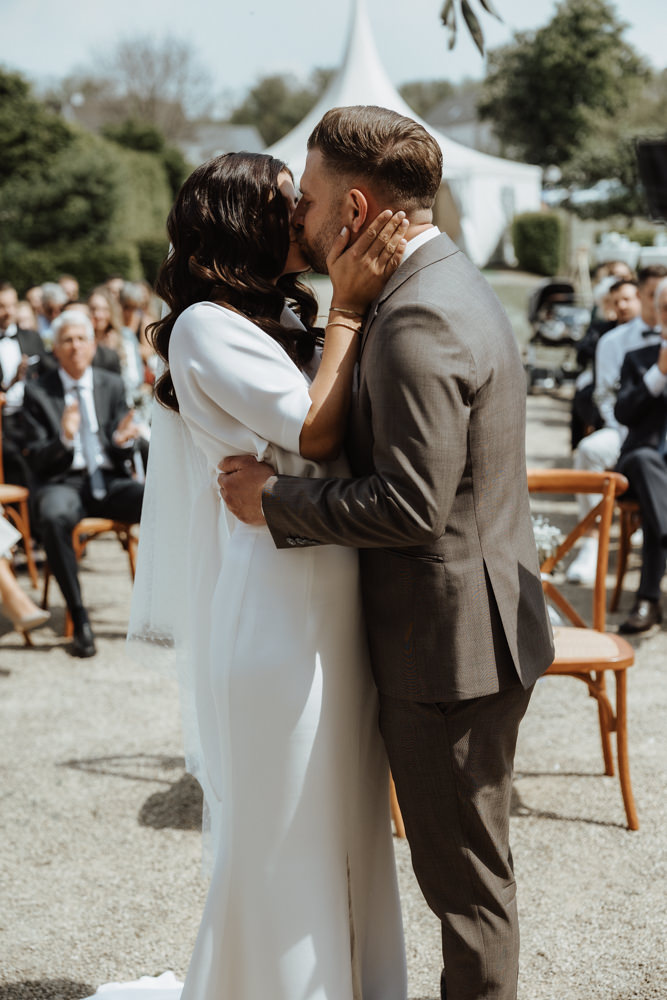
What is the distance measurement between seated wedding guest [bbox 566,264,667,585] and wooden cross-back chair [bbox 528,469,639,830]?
8.15ft

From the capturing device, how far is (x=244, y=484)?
79.1 inches

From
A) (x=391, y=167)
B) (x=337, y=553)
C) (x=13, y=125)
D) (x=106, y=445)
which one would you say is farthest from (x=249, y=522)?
(x=13, y=125)

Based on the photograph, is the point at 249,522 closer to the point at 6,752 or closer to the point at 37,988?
the point at 37,988

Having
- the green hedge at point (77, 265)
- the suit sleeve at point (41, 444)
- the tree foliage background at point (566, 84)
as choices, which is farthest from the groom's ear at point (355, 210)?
the tree foliage background at point (566, 84)

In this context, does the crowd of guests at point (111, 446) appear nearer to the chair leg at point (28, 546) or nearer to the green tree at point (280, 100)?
the chair leg at point (28, 546)

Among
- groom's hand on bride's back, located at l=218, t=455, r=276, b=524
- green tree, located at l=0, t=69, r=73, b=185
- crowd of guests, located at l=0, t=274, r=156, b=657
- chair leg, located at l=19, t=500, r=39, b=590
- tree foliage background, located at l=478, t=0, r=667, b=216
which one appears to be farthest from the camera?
tree foliage background, located at l=478, t=0, r=667, b=216

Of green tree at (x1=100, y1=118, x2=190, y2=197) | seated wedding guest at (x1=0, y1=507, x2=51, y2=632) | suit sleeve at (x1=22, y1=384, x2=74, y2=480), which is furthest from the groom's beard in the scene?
green tree at (x1=100, y1=118, x2=190, y2=197)

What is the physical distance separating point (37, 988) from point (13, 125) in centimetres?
3293

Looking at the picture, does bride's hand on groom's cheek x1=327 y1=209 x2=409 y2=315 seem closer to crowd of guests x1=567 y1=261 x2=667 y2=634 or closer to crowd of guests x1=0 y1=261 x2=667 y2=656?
crowd of guests x1=0 y1=261 x2=667 y2=656

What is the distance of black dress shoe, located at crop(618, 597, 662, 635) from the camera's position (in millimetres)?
5570

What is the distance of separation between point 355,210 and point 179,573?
1.12 metres

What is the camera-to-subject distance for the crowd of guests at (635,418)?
5770mm

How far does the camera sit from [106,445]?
6270mm

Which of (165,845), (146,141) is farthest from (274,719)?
(146,141)
